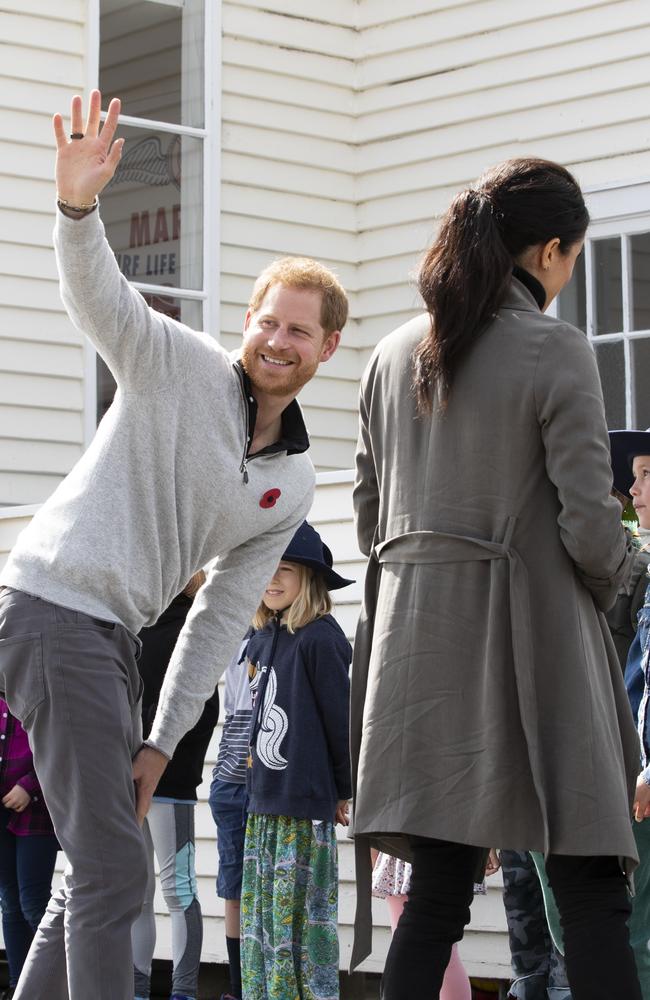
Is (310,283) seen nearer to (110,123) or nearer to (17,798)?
(110,123)

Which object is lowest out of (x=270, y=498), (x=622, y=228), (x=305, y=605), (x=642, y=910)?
(x=642, y=910)

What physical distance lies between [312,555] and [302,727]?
58 cm

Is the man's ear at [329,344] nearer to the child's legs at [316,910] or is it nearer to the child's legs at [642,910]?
the child's legs at [642,910]

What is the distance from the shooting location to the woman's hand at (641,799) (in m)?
3.37

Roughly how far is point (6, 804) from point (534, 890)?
185 cm

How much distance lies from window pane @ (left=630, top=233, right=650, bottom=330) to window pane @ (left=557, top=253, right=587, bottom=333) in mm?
278

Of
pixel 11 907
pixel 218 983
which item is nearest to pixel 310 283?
pixel 11 907

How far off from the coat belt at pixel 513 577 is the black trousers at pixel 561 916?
0.42 ft

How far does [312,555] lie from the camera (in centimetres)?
509

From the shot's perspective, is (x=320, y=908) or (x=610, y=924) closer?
(x=610, y=924)

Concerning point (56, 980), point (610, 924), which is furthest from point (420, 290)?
point (56, 980)

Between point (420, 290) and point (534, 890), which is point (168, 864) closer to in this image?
point (534, 890)

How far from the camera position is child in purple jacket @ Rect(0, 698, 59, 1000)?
5.22m

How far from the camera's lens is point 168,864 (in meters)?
5.26
